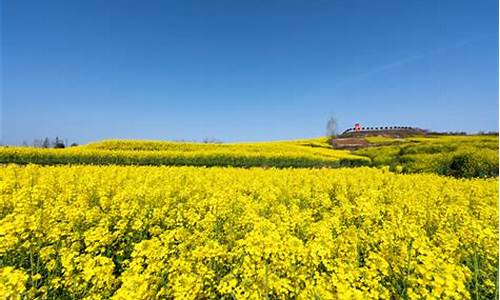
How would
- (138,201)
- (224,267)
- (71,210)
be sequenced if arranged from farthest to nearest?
(138,201) < (71,210) < (224,267)

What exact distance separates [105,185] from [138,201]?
1.86m

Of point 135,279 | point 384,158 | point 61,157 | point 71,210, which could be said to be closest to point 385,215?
point 135,279

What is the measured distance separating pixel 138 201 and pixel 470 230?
5.23 metres

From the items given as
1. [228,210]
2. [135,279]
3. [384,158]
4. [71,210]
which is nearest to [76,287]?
[135,279]

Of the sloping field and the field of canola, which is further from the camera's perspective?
the sloping field

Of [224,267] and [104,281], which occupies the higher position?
[104,281]

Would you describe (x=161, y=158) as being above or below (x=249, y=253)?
above

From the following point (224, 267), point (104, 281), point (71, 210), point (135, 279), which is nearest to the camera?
point (135, 279)

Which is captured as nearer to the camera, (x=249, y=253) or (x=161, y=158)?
(x=249, y=253)

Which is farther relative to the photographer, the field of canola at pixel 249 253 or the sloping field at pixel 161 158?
the sloping field at pixel 161 158

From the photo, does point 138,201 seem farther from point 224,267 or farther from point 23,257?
point 224,267

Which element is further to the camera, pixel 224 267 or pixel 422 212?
pixel 422 212

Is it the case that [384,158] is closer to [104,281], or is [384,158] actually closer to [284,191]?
[284,191]

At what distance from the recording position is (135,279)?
218cm
